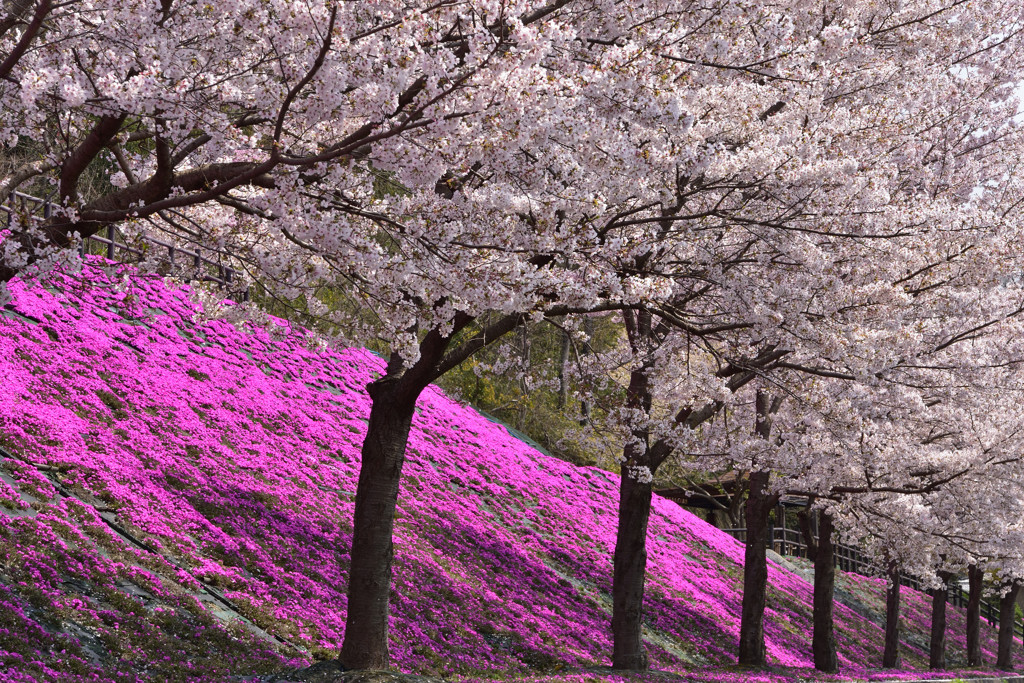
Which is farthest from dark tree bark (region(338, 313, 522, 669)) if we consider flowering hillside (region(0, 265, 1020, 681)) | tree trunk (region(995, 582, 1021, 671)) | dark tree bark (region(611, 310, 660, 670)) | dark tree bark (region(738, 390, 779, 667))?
tree trunk (region(995, 582, 1021, 671))

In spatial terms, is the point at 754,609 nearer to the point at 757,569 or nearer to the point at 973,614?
the point at 757,569

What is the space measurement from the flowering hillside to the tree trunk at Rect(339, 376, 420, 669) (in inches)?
33.8

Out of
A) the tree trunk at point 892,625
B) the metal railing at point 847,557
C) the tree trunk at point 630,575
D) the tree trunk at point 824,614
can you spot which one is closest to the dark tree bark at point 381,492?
the tree trunk at point 630,575

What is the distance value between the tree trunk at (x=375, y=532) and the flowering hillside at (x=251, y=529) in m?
0.86

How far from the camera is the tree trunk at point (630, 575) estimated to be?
51.0 feet

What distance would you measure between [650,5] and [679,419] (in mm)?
8921

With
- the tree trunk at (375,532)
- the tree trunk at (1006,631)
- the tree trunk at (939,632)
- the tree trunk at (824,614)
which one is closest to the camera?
the tree trunk at (375,532)

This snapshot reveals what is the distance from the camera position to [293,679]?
991 cm

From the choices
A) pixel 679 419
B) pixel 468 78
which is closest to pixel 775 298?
pixel 679 419

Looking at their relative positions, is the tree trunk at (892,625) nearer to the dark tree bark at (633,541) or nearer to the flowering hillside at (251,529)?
the flowering hillside at (251,529)

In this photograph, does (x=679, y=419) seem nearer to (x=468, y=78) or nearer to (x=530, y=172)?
(x=530, y=172)

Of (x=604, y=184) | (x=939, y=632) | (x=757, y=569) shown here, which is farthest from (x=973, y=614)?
(x=604, y=184)

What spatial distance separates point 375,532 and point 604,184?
5307 millimetres

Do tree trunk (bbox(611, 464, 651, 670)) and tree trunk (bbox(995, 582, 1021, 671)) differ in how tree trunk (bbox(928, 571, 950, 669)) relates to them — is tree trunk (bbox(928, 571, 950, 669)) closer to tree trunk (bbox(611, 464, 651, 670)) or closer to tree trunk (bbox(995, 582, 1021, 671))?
tree trunk (bbox(995, 582, 1021, 671))
